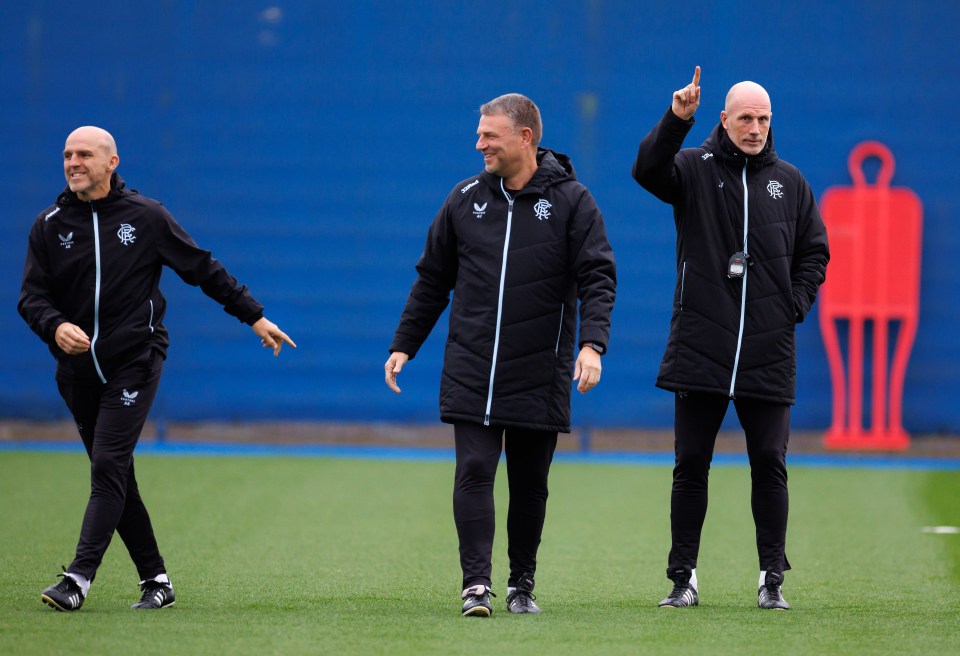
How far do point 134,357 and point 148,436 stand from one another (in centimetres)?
680

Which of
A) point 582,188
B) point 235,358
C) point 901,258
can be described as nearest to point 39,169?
point 235,358

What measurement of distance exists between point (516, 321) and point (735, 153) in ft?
3.26

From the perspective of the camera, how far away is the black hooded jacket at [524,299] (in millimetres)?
4652

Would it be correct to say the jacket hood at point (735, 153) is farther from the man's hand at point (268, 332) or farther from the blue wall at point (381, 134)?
the blue wall at point (381, 134)

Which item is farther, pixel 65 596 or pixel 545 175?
pixel 545 175

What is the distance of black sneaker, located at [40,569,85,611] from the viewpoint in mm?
4492

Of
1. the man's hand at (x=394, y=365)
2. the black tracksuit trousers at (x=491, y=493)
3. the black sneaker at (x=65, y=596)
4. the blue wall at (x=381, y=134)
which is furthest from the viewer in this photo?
the blue wall at (x=381, y=134)

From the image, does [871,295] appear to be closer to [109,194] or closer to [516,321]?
[516,321]

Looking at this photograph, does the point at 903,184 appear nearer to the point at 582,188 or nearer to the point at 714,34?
the point at 714,34

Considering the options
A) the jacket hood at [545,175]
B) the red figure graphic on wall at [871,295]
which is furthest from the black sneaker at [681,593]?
the red figure graphic on wall at [871,295]

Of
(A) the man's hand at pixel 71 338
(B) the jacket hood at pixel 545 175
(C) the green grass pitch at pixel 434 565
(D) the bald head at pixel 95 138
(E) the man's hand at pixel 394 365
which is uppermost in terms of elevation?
(D) the bald head at pixel 95 138

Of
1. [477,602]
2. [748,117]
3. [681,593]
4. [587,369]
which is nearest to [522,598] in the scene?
[477,602]

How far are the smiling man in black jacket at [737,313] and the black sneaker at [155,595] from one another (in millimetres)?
1683

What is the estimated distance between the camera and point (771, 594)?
16.1 feet
